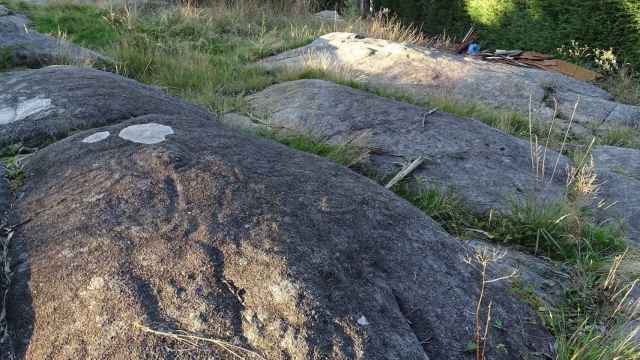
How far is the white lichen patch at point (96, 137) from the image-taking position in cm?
198

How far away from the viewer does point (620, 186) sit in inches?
140

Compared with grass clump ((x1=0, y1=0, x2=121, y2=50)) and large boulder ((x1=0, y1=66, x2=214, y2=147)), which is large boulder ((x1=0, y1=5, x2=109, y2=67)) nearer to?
grass clump ((x1=0, y1=0, x2=121, y2=50))

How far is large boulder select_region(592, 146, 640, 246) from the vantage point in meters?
3.16

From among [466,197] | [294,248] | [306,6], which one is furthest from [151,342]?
[306,6]

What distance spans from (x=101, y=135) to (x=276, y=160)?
0.67 metres

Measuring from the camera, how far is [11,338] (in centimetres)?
126

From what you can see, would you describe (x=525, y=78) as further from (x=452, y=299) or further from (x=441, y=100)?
(x=452, y=299)

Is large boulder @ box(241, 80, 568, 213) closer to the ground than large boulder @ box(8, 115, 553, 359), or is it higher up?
closer to the ground

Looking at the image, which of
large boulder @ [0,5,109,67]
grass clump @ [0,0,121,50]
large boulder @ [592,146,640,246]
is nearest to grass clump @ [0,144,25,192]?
large boulder @ [0,5,109,67]

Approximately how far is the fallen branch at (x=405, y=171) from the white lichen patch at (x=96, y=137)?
5.00ft

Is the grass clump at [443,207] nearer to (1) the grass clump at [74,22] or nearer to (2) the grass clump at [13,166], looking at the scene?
(2) the grass clump at [13,166]

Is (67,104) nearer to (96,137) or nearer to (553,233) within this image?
(96,137)

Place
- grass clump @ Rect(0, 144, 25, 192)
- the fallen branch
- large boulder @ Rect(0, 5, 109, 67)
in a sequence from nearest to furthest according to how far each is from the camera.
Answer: grass clump @ Rect(0, 144, 25, 192)
the fallen branch
large boulder @ Rect(0, 5, 109, 67)

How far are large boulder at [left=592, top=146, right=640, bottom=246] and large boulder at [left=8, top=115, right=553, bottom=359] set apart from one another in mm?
1611
